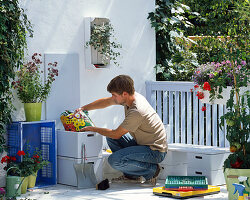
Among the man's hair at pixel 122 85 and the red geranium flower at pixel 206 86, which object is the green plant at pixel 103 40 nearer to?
the man's hair at pixel 122 85

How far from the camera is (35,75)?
5664mm

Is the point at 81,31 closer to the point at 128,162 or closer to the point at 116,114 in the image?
the point at 116,114

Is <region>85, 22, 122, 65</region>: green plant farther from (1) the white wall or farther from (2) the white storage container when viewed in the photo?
(2) the white storage container

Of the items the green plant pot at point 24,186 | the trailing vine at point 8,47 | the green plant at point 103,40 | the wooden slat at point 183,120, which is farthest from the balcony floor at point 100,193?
the green plant at point 103,40

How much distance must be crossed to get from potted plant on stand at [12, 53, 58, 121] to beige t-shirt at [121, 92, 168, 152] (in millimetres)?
898

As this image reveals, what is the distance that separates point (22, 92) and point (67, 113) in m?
0.60

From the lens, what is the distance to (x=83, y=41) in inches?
249

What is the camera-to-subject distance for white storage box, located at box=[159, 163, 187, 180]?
5938 mm

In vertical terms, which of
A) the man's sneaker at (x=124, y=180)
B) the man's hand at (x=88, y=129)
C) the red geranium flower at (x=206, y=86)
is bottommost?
the man's sneaker at (x=124, y=180)

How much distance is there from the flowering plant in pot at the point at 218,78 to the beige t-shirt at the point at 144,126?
0.57 metres

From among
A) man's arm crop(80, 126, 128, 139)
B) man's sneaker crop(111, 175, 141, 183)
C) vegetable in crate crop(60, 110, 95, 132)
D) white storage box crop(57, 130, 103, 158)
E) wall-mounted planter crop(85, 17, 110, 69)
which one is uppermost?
wall-mounted planter crop(85, 17, 110, 69)

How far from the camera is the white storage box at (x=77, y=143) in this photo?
5.57 m

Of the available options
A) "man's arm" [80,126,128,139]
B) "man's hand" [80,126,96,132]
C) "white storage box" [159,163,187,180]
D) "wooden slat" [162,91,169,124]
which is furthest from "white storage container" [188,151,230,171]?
"wooden slat" [162,91,169,124]

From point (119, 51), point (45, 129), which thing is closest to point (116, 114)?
point (119, 51)
